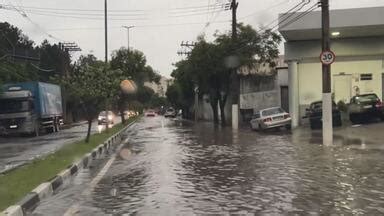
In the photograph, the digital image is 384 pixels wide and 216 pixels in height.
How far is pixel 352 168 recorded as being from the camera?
14867mm

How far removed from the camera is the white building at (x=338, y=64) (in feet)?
122

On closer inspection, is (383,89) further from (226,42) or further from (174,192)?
(174,192)

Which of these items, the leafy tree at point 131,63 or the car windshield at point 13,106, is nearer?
the car windshield at point 13,106

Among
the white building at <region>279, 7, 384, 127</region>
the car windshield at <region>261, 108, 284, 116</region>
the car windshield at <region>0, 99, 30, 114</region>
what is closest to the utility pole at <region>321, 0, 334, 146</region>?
the white building at <region>279, 7, 384, 127</region>

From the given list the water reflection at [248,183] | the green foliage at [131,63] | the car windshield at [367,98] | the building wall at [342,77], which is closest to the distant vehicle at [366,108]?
the car windshield at [367,98]

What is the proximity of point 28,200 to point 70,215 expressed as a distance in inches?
54.7

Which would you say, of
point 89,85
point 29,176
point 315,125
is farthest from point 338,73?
point 29,176

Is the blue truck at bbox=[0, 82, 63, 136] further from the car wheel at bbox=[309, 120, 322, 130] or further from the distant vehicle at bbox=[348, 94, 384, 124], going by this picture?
the distant vehicle at bbox=[348, 94, 384, 124]

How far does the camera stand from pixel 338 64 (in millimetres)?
39688

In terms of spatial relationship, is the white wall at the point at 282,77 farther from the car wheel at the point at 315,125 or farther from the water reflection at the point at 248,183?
the water reflection at the point at 248,183

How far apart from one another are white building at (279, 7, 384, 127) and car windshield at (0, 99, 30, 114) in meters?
17.1

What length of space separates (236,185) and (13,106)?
30.1 metres

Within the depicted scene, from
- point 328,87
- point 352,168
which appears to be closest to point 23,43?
point 328,87

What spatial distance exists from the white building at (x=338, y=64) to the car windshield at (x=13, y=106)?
17105 millimetres
